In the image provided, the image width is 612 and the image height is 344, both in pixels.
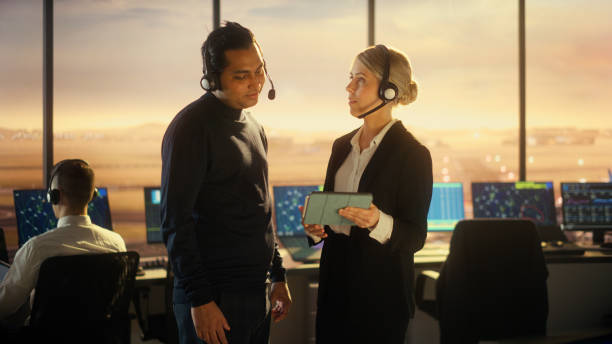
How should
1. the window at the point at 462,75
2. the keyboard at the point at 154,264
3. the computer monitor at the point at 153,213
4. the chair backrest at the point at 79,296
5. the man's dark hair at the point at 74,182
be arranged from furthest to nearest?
the window at the point at 462,75
the computer monitor at the point at 153,213
the keyboard at the point at 154,264
the man's dark hair at the point at 74,182
the chair backrest at the point at 79,296

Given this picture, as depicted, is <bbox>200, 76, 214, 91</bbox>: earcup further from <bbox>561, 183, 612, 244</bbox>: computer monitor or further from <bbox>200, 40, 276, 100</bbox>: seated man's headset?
<bbox>561, 183, 612, 244</bbox>: computer monitor

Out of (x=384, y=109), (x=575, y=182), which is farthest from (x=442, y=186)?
(x=384, y=109)

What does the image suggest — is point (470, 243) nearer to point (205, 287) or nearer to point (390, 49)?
point (390, 49)

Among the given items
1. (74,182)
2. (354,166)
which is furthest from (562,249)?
(74,182)

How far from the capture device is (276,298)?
68.3 inches

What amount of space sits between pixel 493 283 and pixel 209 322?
1.79 meters

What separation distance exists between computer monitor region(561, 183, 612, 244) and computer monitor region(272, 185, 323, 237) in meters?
1.88

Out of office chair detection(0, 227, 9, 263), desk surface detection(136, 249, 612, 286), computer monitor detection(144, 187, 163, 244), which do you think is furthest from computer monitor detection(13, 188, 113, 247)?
desk surface detection(136, 249, 612, 286)

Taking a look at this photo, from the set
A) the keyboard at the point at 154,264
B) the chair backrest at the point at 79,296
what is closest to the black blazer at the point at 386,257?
the chair backrest at the point at 79,296

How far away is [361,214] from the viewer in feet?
4.76

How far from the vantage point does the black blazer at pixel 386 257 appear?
158cm

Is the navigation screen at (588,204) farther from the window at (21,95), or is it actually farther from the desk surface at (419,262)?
the window at (21,95)

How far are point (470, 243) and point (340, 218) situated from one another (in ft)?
4.53

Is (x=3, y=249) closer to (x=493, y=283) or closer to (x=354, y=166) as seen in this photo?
(x=354, y=166)
